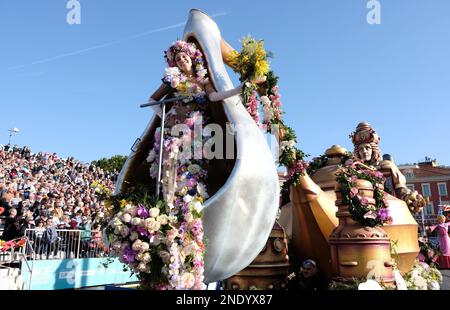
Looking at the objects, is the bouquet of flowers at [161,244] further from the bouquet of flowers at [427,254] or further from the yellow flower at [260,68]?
the bouquet of flowers at [427,254]

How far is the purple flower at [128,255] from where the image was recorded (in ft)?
12.8

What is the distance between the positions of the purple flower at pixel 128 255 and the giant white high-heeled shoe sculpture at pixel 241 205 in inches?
29.4

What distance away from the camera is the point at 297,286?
19.7ft

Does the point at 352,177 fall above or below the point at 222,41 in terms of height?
below

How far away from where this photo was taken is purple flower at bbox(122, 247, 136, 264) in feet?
12.8

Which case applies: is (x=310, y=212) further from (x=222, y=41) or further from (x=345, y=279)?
(x=222, y=41)

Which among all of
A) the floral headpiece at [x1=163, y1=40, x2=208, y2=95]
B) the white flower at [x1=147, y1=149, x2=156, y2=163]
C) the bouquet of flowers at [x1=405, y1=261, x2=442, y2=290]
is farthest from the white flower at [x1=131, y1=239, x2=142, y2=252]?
the bouquet of flowers at [x1=405, y1=261, x2=442, y2=290]

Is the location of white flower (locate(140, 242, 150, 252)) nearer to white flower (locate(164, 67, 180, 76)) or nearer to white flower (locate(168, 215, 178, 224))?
white flower (locate(168, 215, 178, 224))

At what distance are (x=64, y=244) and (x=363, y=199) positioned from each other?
8.51 m

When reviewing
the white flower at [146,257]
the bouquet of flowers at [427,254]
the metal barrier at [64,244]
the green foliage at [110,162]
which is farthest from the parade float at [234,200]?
the green foliage at [110,162]

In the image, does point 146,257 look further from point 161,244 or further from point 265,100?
point 265,100

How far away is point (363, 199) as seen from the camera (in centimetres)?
558

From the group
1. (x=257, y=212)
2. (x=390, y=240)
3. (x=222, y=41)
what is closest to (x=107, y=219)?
(x=257, y=212)

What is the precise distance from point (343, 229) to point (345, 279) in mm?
679
